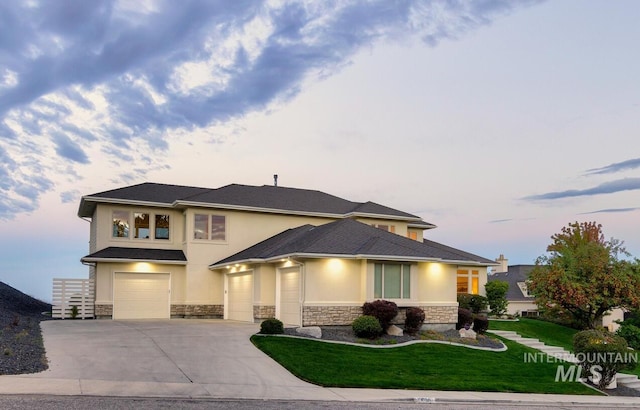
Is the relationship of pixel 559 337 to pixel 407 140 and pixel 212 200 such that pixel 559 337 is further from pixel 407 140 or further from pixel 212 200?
pixel 212 200

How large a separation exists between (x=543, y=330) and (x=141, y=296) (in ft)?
71.2

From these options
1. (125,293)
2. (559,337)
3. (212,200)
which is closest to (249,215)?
(212,200)

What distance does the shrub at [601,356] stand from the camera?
17.8 m

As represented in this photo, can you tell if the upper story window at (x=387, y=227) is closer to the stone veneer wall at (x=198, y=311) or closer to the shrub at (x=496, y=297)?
the shrub at (x=496, y=297)

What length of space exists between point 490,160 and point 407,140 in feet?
13.8

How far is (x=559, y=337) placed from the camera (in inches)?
1267

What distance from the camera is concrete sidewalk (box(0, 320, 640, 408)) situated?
12.6m

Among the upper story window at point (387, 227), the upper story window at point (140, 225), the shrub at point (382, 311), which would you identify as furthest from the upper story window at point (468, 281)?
the upper story window at point (140, 225)

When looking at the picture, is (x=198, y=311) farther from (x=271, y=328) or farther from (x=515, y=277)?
(x=515, y=277)

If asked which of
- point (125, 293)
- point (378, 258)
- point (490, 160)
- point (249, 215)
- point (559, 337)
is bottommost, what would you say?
point (559, 337)

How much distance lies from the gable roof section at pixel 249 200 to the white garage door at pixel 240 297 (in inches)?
165

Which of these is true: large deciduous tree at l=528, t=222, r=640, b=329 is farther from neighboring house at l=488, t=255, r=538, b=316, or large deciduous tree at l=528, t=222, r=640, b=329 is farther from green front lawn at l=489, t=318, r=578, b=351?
neighboring house at l=488, t=255, r=538, b=316

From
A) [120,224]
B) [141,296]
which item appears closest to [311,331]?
[141,296]

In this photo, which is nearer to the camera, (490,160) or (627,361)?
(627,361)
